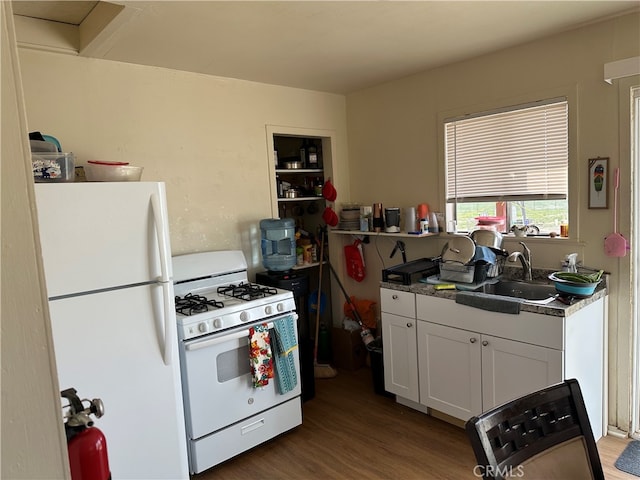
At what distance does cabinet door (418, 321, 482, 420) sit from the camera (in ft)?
8.59

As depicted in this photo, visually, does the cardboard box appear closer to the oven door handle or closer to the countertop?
the countertop

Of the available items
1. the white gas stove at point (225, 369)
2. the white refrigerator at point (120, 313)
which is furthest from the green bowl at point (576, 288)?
the white refrigerator at point (120, 313)

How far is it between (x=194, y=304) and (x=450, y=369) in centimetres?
161

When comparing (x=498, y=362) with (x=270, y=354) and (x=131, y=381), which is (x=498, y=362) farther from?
(x=131, y=381)

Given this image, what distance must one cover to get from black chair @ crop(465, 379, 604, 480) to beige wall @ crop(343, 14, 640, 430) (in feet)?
5.42

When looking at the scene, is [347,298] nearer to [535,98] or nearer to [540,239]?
[540,239]

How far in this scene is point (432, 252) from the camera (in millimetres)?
3430

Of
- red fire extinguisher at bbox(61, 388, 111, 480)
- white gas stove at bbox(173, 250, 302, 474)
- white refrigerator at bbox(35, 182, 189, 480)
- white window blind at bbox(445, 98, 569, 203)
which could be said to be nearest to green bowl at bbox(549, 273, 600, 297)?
white window blind at bbox(445, 98, 569, 203)

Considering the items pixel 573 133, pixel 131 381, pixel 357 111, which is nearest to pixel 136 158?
pixel 131 381

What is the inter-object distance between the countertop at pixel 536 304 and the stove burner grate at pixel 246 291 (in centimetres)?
81

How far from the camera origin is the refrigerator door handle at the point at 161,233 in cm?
216

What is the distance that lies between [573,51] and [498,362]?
1.85 meters

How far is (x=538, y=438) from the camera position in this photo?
118 cm

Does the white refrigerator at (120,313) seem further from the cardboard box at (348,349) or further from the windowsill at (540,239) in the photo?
the windowsill at (540,239)
